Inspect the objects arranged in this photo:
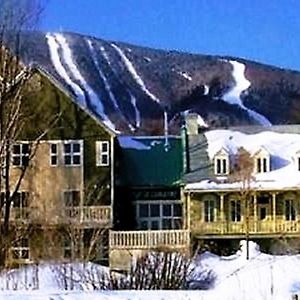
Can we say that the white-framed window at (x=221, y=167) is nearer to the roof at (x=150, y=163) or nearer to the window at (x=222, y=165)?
the window at (x=222, y=165)

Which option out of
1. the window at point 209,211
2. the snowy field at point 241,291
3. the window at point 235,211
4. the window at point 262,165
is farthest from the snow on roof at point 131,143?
the snowy field at point 241,291

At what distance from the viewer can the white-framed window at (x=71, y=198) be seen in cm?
4362

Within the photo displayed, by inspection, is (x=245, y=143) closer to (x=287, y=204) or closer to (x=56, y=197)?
(x=287, y=204)

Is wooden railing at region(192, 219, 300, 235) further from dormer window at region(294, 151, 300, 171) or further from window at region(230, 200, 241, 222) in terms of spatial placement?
dormer window at region(294, 151, 300, 171)

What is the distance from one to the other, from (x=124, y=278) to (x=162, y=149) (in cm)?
3238

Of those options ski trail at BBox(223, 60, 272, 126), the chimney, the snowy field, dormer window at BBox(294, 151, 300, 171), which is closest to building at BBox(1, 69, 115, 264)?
the chimney

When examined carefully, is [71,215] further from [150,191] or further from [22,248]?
[150,191]

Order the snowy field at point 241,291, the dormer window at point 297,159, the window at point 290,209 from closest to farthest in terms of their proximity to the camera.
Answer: the snowy field at point 241,291 → the window at point 290,209 → the dormer window at point 297,159

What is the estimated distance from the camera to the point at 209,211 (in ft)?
142

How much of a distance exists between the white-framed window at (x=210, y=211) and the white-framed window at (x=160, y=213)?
1602 millimetres

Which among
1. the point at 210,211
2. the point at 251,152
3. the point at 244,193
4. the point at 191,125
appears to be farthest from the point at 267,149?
the point at 191,125

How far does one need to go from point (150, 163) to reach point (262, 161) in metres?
5.44

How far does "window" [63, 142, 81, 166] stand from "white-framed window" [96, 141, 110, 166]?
863mm

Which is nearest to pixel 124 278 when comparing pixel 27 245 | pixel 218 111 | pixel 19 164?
pixel 27 245
